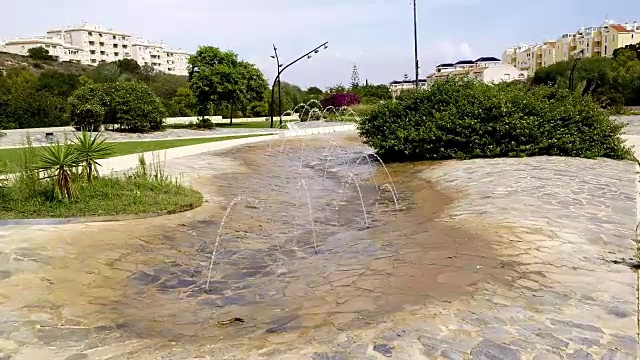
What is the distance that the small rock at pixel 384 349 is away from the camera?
3.76 m

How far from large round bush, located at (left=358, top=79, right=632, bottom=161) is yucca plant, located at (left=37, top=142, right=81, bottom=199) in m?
8.82

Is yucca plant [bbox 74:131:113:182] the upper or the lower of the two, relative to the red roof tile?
lower

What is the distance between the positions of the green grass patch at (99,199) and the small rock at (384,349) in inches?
235

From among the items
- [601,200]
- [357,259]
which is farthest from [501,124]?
[357,259]

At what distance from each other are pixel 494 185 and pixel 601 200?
1.97m

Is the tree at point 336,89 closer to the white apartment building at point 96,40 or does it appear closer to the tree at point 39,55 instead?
the tree at point 39,55

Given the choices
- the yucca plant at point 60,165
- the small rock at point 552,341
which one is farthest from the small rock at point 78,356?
the yucca plant at point 60,165

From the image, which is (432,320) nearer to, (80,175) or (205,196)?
(205,196)

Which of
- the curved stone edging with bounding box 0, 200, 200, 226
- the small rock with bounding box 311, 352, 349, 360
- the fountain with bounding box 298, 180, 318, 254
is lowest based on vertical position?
the fountain with bounding box 298, 180, 318, 254

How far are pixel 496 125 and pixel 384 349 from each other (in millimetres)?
11281

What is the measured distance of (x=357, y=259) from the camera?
655cm

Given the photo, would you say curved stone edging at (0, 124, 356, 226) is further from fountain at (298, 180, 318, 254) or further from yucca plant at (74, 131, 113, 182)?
fountain at (298, 180, 318, 254)

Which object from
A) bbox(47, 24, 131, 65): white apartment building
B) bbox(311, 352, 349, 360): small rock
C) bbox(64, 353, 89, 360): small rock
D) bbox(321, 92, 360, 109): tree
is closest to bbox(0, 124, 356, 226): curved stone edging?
bbox(64, 353, 89, 360): small rock

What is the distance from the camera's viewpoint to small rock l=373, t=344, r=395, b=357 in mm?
3759
